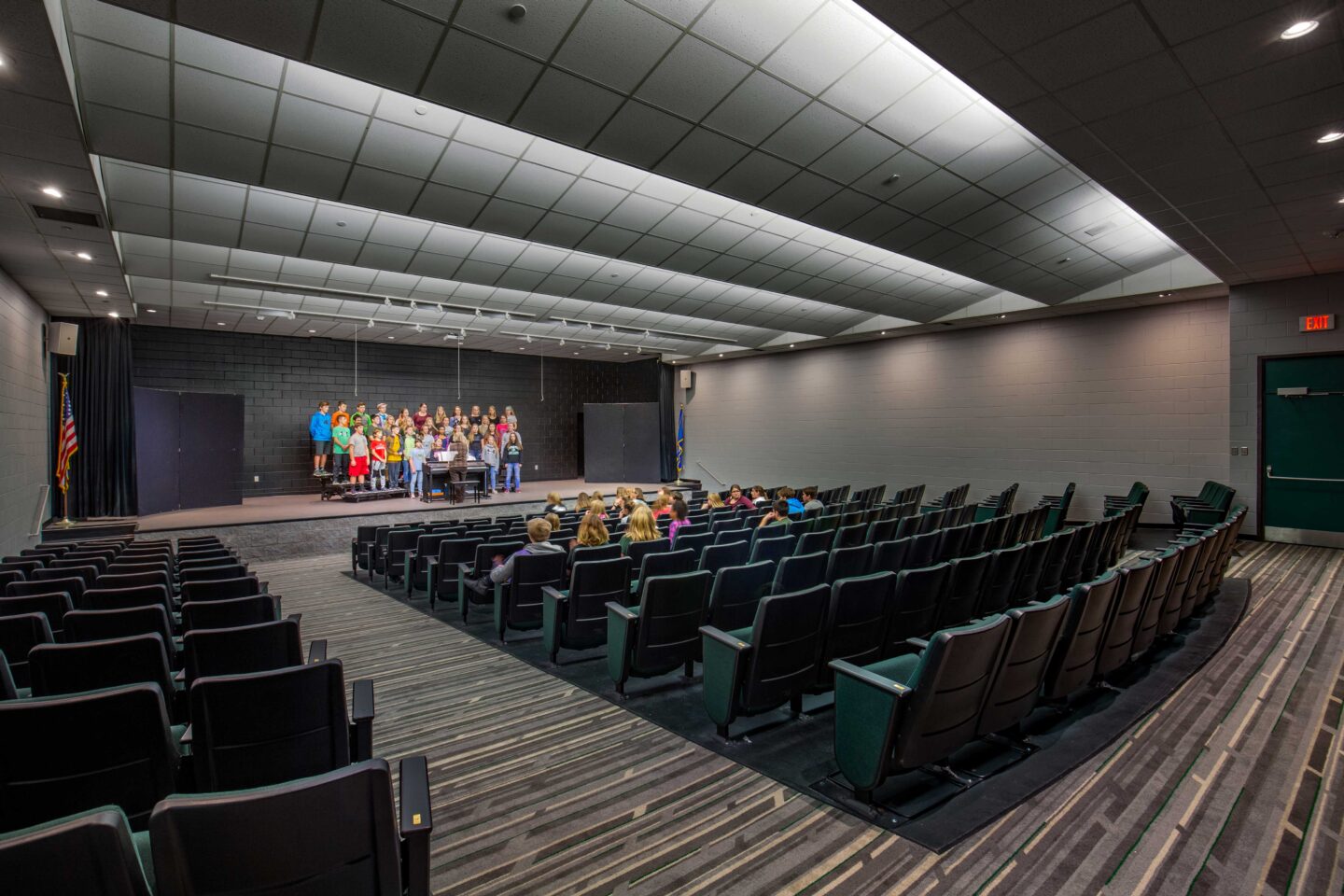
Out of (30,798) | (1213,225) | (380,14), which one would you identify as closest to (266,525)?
(380,14)

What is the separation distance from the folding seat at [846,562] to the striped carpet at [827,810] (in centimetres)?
174

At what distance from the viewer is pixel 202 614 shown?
3.30 metres

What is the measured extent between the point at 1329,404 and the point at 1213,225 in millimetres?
4202

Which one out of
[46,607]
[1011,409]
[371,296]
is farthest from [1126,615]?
[371,296]

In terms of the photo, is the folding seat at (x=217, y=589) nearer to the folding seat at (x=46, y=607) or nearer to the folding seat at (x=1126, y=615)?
the folding seat at (x=46, y=607)

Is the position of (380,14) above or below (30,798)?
above

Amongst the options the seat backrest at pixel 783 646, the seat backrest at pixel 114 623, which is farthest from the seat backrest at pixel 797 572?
the seat backrest at pixel 114 623

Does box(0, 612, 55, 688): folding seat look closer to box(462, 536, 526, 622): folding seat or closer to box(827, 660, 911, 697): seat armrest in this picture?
box(462, 536, 526, 622): folding seat

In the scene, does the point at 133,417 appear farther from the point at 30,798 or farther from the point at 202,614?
the point at 30,798

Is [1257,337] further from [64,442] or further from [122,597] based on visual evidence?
[64,442]

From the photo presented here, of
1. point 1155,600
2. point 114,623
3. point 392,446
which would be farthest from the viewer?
point 392,446

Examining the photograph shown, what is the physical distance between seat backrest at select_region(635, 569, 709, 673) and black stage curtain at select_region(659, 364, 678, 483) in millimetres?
15213

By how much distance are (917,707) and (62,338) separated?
517 inches

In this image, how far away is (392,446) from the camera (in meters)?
15.5
